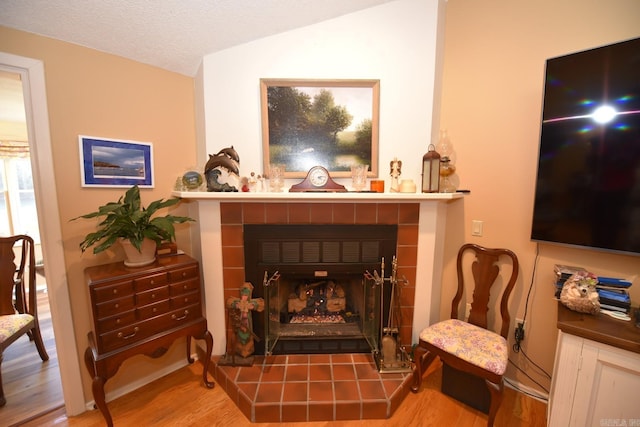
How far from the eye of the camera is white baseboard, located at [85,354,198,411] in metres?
1.65

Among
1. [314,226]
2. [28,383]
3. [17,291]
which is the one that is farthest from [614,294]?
[17,291]

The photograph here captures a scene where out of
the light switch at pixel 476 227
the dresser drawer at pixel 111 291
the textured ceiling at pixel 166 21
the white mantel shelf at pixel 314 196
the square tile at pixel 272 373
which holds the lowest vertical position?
the square tile at pixel 272 373

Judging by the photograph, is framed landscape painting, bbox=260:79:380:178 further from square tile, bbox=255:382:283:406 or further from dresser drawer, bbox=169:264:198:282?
square tile, bbox=255:382:283:406

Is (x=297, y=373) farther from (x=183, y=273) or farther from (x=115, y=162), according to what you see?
(x=115, y=162)

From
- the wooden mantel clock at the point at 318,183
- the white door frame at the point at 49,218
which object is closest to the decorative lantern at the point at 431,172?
the wooden mantel clock at the point at 318,183

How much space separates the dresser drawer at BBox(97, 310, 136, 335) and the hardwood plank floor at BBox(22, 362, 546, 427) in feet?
2.20

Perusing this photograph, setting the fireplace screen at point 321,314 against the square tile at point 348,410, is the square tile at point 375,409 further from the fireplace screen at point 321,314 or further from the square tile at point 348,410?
the fireplace screen at point 321,314

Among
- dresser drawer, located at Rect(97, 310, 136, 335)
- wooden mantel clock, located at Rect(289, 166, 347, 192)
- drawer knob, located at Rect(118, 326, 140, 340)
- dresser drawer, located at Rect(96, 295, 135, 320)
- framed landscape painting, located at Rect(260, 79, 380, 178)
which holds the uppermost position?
framed landscape painting, located at Rect(260, 79, 380, 178)

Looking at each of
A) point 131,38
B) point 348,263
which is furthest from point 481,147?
point 131,38

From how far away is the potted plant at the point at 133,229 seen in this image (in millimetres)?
1357

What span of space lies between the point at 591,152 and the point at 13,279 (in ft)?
12.5

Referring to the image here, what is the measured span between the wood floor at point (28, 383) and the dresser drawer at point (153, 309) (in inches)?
38.1

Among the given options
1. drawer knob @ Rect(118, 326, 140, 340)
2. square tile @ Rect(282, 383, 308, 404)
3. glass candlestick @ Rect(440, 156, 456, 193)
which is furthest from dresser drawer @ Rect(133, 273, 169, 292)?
glass candlestick @ Rect(440, 156, 456, 193)

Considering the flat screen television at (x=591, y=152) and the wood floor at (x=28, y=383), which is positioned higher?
the flat screen television at (x=591, y=152)
